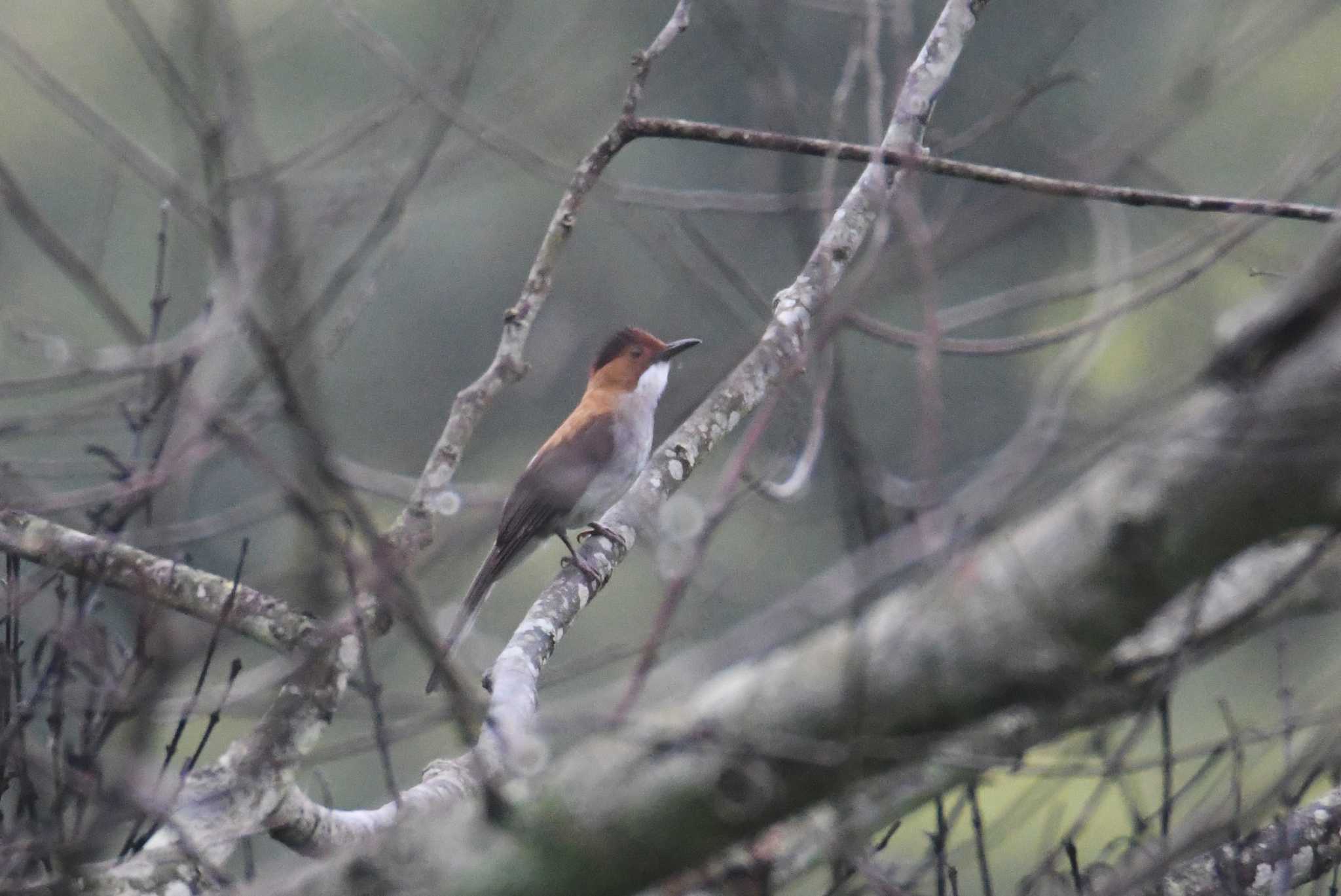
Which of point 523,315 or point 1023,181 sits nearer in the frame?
point 1023,181

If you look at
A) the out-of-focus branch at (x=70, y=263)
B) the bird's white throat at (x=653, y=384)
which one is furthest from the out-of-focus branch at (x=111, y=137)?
the bird's white throat at (x=653, y=384)

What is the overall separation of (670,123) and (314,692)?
2144 mm

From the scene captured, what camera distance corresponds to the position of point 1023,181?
3.24 metres

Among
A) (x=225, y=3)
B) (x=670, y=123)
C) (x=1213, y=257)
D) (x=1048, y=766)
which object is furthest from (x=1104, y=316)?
(x=670, y=123)

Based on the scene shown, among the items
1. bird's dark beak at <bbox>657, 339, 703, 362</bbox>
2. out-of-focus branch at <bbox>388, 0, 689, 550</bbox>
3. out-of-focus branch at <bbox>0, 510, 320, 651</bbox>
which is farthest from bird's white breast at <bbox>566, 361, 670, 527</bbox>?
out-of-focus branch at <bbox>0, 510, 320, 651</bbox>

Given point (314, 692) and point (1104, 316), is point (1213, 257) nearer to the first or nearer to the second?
point (1104, 316)

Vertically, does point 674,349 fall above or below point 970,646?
above

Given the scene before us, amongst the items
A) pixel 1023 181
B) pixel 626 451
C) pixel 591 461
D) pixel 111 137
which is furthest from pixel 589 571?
pixel 111 137

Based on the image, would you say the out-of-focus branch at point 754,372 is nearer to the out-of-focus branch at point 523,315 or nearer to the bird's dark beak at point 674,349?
the out-of-focus branch at point 523,315

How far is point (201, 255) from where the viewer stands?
3.60 metres

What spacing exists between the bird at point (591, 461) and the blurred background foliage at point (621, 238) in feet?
1.17

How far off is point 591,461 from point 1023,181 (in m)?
2.61

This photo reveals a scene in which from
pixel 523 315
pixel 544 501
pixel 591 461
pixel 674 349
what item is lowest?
pixel 523 315

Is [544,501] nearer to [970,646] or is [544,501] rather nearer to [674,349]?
[674,349]
